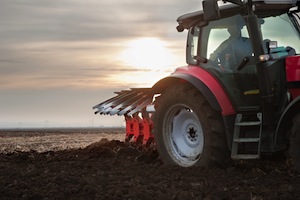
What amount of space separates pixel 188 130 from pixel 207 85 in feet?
2.78

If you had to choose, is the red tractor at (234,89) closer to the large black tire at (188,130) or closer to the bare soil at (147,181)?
the large black tire at (188,130)

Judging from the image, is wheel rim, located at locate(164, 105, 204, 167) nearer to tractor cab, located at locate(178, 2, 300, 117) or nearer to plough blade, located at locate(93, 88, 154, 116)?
tractor cab, located at locate(178, 2, 300, 117)

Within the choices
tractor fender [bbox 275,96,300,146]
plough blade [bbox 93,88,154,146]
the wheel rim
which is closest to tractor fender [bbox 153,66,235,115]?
the wheel rim

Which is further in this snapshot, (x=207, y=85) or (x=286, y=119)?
(x=207, y=85)

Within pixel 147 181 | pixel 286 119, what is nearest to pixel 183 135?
pixel 147 181

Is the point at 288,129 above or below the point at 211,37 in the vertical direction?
below

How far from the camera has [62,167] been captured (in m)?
8.79

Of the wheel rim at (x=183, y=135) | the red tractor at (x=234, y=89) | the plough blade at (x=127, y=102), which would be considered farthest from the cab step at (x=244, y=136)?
the plough blade at (x=127, y=102)

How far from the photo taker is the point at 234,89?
7711 millimetres

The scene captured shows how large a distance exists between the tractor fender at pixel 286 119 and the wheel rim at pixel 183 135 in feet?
4.35

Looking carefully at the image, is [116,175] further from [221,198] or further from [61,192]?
[221,198]

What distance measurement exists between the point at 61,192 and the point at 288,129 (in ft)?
9.78

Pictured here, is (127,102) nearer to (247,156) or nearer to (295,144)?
(247,156)

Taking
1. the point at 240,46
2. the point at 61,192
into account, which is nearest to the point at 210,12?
the point at 240,46
